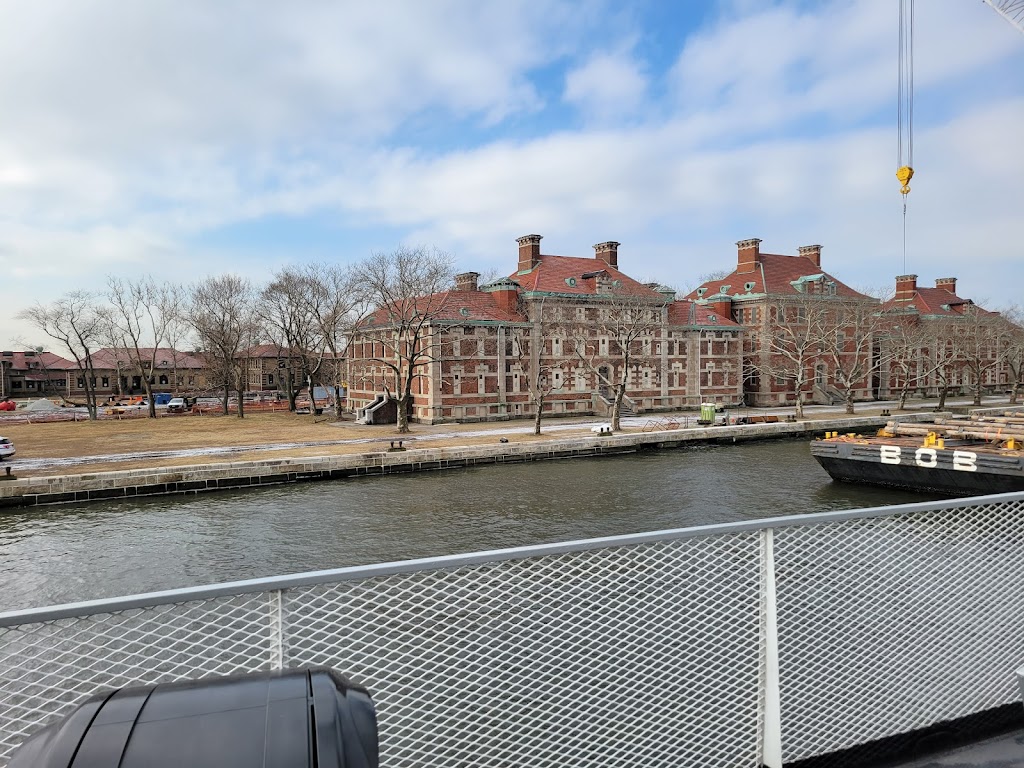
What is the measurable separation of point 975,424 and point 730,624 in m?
31.8

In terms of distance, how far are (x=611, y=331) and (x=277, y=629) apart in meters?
48.4

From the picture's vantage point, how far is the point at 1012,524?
4586 millimetres

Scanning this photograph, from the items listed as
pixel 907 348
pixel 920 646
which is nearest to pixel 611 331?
pixel 907 348

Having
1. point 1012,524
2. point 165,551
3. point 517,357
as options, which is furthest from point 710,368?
point 1012,524

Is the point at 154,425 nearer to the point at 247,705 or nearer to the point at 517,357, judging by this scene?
the point at 517,357

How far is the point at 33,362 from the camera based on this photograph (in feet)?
296

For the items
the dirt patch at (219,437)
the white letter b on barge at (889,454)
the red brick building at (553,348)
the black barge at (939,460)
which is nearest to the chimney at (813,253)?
the red brick building at (553,348)

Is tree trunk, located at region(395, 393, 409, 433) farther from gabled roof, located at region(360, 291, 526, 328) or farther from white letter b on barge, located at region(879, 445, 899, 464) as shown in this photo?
white letter b on barge, located at region(879, 445, 899, 464)

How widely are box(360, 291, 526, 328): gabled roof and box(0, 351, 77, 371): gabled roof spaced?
65721 mm

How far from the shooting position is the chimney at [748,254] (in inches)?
2291

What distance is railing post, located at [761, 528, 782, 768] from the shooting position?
3625 millimetres

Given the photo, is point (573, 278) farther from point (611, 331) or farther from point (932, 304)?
point (932, 304)

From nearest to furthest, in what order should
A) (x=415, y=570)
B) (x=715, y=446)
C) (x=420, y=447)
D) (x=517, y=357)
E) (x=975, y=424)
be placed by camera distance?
(x=415, y=570), (x=975, y=424), (x=420, y=447), (x=715, y=446), (x=517, y=357)

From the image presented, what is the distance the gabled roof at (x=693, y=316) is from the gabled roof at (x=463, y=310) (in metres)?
14.1
